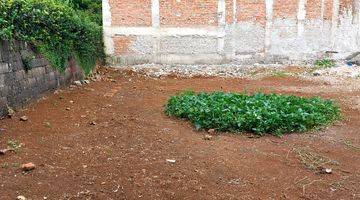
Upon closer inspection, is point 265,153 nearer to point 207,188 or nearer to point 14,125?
point 207,188

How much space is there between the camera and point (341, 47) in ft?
57.3

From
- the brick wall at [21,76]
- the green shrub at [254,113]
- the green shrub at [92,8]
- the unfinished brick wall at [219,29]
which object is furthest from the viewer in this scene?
the green shrub at [92,8]

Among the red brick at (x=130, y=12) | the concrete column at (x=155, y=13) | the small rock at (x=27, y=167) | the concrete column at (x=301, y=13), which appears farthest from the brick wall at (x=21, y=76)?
the concrete column at (x=301, y=13)

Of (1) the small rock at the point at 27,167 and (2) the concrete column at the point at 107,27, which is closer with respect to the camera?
(1) the small rock at the point at 27,167

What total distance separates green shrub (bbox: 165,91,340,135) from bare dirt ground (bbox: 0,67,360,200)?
8.2 inches

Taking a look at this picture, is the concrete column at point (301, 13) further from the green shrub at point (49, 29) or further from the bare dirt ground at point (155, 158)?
the bare dirt ground at point (155, 158)

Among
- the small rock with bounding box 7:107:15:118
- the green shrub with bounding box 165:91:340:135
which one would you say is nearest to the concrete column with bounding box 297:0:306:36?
the green shrub with bounding box 165:91:340:135

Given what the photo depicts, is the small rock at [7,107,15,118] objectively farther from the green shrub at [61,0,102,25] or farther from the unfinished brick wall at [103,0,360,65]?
the green shrub at [61,0,102,25]

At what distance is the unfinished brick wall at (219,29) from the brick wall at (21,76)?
24.7 feet

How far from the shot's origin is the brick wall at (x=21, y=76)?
657cm

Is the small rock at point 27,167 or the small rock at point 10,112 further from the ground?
the small rock at point 10,112

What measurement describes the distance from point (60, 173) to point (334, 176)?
3.09 m

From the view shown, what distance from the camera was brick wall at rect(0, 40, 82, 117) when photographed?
21.6ft

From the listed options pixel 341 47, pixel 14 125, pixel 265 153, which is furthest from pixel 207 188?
pixel 341 47
